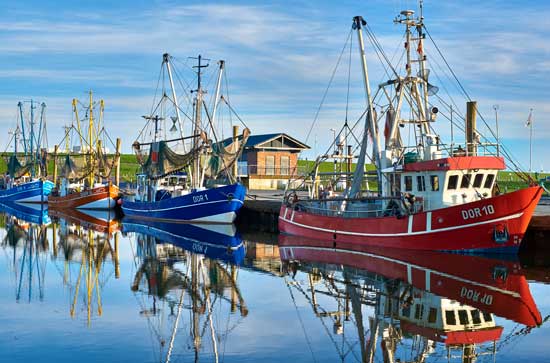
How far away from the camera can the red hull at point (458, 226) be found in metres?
23.4

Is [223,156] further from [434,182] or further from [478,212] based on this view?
[478,212]

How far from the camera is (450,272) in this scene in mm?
21125

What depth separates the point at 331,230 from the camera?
3069 cm

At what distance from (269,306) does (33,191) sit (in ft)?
196

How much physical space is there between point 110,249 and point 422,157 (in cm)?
1322

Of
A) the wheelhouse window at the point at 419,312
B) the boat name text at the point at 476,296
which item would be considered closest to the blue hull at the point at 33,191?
the boat name text at the point at 476,296

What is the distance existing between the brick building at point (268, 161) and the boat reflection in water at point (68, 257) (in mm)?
18291

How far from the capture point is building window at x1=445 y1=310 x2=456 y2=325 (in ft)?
48.7

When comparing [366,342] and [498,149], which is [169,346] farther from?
[498,149]

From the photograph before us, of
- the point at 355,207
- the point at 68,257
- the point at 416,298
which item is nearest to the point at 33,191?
the point at 68,257

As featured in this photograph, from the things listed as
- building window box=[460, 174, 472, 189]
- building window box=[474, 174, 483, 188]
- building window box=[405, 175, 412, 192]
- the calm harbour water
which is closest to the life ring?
the calm harbour water

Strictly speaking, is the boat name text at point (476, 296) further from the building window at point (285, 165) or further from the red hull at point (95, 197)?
the building window at point (285, 165)

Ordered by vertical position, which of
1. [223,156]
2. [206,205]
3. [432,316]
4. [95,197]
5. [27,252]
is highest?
[223,156]

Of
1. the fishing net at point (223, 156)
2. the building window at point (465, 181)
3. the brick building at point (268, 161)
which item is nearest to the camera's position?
the building window at point (465, 181)
